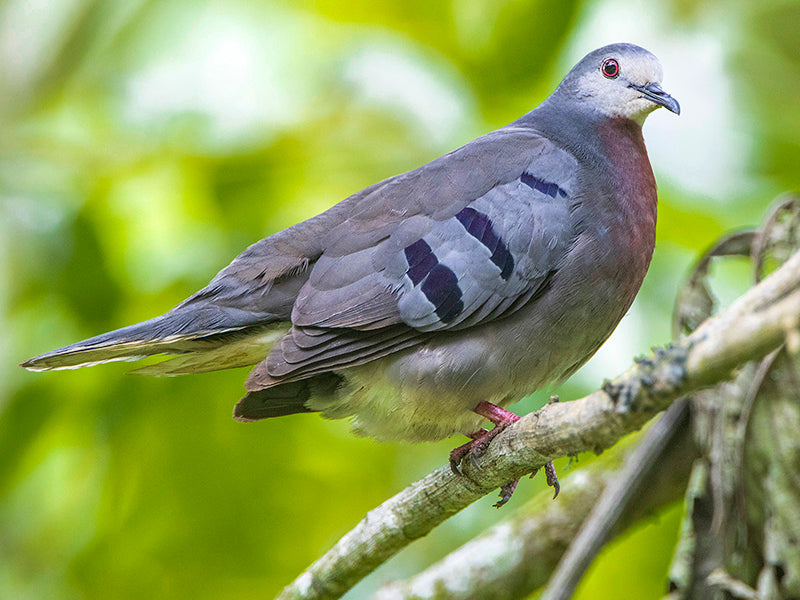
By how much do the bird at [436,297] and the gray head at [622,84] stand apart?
0.51 feet

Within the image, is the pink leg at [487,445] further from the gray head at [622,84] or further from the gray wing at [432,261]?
the gray head at [622,84]

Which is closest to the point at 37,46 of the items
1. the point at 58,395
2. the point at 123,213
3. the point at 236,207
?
the point at 123,213

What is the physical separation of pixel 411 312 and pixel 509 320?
1.08ft

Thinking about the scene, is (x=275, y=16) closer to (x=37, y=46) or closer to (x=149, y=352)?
(x=37, y=46)

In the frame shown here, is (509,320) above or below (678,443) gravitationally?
above

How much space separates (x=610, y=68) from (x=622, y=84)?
9cm

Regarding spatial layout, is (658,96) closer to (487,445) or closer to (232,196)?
(487,445)

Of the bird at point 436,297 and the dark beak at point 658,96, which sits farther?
the dark beak at point 658,96

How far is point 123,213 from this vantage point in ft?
12.9

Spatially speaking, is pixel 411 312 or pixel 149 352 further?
pixel 149 352

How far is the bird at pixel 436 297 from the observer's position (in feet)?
8.93

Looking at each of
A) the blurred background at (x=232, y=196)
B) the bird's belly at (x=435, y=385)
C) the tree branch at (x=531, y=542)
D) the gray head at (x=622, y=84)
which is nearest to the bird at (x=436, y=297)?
the bird's belly at (x=435, y=385)

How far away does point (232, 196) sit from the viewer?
4070 millimetres

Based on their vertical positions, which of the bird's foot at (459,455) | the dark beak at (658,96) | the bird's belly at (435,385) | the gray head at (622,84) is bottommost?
the bird's foot at (459,455)
